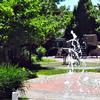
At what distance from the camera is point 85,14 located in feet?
Result: 201

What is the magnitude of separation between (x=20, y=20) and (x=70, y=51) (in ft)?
48.3

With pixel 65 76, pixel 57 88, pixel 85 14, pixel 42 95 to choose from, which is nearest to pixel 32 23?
pixel 65 76

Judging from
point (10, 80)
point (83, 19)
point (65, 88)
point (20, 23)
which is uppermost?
point (83, 19)

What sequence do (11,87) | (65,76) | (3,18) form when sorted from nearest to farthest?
(11,87) < (65,76) < (3,18)

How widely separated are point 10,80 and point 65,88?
4.58 metres

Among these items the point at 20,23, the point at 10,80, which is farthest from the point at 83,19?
the point at 10,80

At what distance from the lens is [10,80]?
13297 mm

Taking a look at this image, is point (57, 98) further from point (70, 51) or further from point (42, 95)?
point (70, 51)

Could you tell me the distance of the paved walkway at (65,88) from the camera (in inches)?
589

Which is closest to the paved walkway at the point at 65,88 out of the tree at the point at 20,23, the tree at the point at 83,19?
the tree at the point at 20,23

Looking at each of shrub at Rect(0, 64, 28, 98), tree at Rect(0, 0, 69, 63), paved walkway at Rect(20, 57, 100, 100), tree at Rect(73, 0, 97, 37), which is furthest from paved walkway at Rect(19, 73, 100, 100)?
tree at Rect(73, 0, 97, 37)

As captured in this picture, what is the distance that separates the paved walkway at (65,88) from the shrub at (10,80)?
1235 mm

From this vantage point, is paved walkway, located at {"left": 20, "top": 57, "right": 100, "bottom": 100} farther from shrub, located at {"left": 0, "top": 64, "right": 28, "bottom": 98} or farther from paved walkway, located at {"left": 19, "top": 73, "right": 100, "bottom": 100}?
shrub, located at {"left": 0, "top": 64, "right": 28, "bottom": 98}

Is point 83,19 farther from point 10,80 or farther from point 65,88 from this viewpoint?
point 10,80
